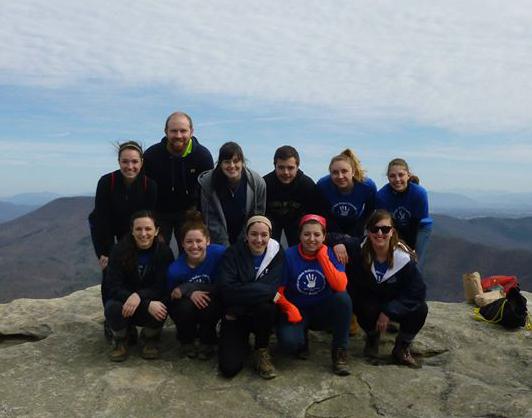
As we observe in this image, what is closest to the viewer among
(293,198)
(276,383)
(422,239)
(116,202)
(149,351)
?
(276,383)

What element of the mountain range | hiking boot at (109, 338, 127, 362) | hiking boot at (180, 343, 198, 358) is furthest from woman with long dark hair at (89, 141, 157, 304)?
the mountain range

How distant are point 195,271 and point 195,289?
29 centimetres

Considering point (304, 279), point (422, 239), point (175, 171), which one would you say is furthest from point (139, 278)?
point (422, 239)

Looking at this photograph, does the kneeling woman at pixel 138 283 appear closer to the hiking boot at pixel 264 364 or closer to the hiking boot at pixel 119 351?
the hiking boot at pixel 119 351

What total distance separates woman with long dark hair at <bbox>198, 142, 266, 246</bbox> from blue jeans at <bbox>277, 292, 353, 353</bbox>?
5.06 ft

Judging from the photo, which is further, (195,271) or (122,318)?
(195,271)

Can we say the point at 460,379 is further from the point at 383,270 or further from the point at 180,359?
the point at 180,359

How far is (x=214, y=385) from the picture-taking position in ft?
19.0

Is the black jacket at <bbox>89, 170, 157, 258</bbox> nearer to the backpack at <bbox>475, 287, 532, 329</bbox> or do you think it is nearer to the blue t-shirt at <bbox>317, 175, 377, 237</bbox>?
the blue t-shirt at <bbox>317, 175, 377, 237</bbox>

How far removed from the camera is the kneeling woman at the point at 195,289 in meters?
6.22

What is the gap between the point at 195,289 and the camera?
20.5 feet

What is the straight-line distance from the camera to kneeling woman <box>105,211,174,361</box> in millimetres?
6215

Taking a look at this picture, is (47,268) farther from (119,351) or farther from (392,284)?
(392,284)

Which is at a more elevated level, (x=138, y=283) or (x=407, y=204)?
(x=407, y=204)
